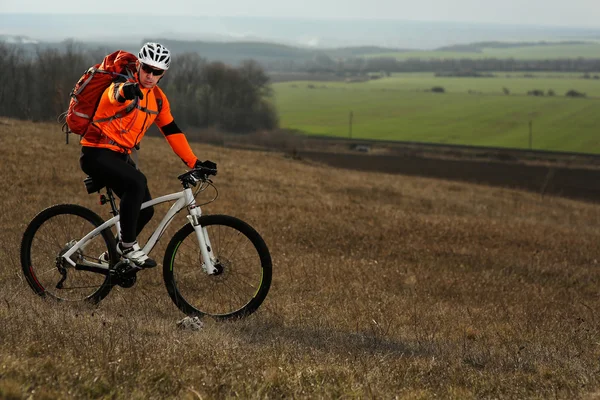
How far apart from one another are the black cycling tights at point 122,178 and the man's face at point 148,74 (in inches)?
30.7

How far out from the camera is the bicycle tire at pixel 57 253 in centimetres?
780

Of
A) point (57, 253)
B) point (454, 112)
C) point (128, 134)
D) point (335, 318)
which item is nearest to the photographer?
point (128, 134)

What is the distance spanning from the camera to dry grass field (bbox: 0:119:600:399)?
16.1 feet

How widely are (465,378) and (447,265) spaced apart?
371 inches

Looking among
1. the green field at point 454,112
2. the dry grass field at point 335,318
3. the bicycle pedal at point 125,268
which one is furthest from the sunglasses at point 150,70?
the green field at point 454,112

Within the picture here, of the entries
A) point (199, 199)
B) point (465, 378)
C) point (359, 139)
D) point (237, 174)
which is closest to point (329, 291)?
point (465, 378)

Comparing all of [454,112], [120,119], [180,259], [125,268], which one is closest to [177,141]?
[120,119]

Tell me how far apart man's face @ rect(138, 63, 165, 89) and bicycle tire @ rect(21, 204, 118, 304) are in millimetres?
1666

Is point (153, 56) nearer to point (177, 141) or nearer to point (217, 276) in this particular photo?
point (177, 141)

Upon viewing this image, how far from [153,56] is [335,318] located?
3.65 m

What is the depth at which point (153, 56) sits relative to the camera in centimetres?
690

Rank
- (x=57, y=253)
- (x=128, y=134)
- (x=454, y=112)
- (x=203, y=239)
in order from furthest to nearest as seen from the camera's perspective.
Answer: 1. (x=454, y=112)
2. (x=57, y=253)
3. (x=203, y=239)
4. (x=128, y=134)

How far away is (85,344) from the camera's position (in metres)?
5.43

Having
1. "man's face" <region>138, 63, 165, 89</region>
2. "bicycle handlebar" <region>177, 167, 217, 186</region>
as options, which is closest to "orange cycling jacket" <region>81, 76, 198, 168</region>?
"man's face" <region>138, 63, 165, 89</region>
